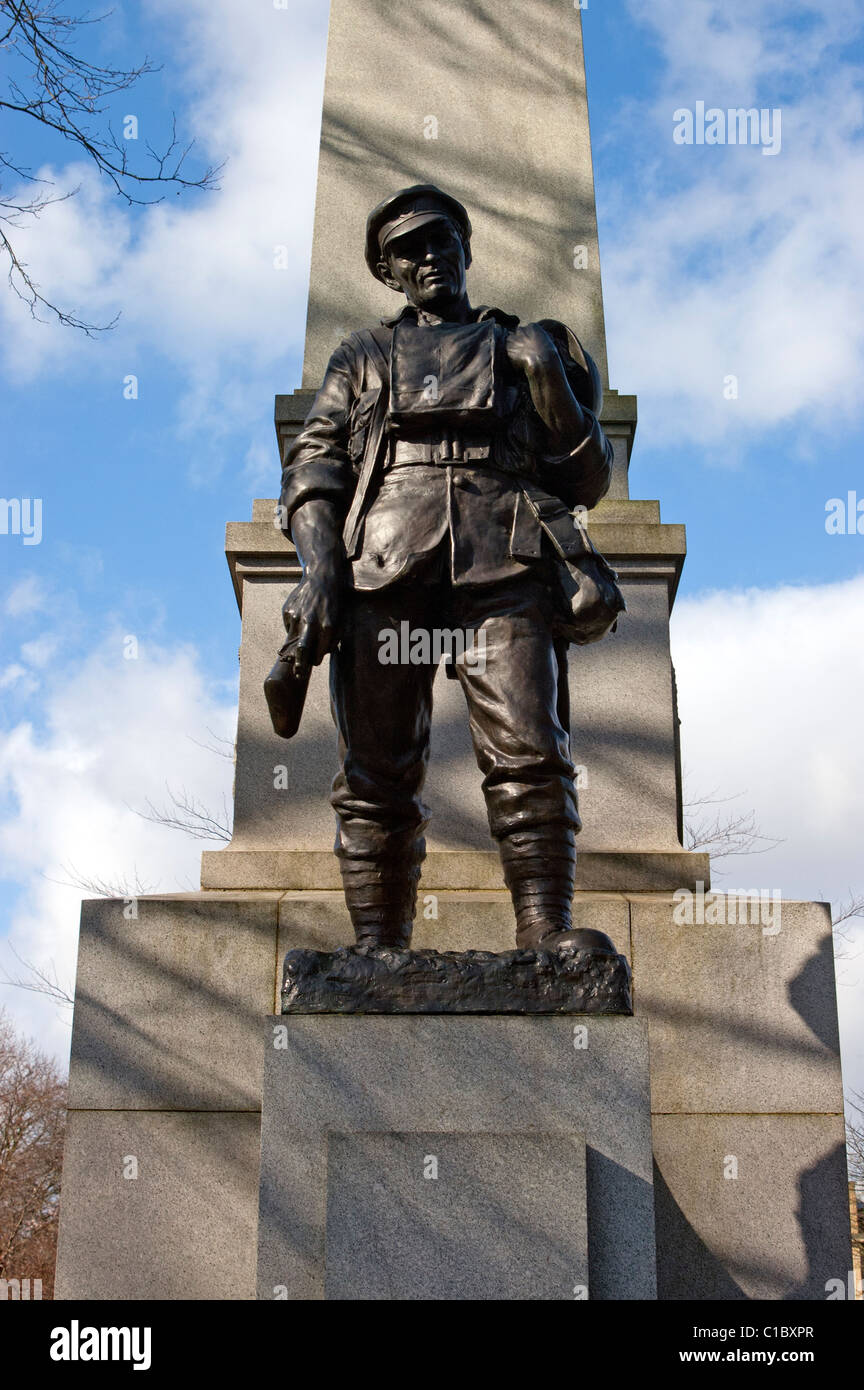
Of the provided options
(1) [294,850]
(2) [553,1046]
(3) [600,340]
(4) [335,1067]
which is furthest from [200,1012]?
(3) [600,340]

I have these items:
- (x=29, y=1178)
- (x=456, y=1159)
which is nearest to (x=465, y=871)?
(x=456, y=1159)

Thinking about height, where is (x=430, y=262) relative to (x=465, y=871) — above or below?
above

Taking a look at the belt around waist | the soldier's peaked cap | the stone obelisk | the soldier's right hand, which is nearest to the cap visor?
the soldier's peaked cap

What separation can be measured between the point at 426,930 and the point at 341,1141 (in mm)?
2010

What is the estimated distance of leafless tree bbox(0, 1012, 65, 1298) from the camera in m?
32.4

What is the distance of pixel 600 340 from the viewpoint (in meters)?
8.13

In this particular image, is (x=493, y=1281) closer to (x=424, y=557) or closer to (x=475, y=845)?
(x=424, y=557)

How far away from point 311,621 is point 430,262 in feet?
4.90

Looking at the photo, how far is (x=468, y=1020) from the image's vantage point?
429 cm

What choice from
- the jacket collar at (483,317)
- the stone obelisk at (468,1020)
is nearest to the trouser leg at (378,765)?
the stone obelisk at (468,1020)

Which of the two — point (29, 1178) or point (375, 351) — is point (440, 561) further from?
point (29, 1178)

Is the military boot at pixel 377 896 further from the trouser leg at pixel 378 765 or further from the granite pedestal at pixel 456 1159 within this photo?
the granite pedestal at pixel 456 1159

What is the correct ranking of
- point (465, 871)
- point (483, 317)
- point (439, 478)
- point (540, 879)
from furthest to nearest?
point (465, 871)
point (483, 317)
point (439, 478)
point (540, 879)

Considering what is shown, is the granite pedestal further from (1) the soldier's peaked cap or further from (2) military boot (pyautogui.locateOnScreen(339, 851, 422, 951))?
(1) the soldier's peaked cap
